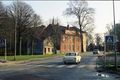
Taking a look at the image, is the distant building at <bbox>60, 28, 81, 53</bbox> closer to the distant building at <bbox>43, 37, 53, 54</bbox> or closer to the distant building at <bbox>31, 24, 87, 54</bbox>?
the distant building at <bbox>31, 24, 87, 54</bbox>

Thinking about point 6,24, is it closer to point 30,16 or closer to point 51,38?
point 30,16

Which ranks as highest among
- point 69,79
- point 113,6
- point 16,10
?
point 16,10

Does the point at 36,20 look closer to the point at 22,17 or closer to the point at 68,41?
the point at 22,17

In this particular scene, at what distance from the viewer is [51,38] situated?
10519 centimetres

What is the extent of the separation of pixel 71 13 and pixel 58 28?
6419 mm

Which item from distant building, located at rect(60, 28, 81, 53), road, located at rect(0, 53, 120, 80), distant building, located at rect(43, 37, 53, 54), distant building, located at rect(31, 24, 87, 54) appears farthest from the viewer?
distant building, located at rect(60, 28, 81, 53)

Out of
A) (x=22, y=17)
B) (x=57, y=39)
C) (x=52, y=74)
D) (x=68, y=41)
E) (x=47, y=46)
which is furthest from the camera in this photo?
(x=68, y=41)

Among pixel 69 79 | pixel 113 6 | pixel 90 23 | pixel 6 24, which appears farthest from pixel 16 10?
pixel 69 79

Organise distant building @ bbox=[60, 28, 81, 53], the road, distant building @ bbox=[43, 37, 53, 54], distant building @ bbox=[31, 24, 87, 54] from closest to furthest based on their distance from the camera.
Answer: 1. the road
2. distant building @ bbox=[31, 24, 87, 54]
3. distant building @ bbox=[43, 37, 53, 54]
4. distant building @ bbox=[60, 28, 81, 53]

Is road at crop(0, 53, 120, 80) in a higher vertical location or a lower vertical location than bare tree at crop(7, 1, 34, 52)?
lower

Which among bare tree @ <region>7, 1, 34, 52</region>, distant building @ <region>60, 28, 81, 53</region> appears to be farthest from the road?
distant building @ <region>60, 28, 81, 53</region>

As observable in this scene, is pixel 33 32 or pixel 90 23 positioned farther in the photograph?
pixel 90 23

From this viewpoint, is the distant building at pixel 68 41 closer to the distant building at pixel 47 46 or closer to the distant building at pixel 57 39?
the distant building at pixel 57 39

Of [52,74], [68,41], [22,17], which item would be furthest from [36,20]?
[52,74]
